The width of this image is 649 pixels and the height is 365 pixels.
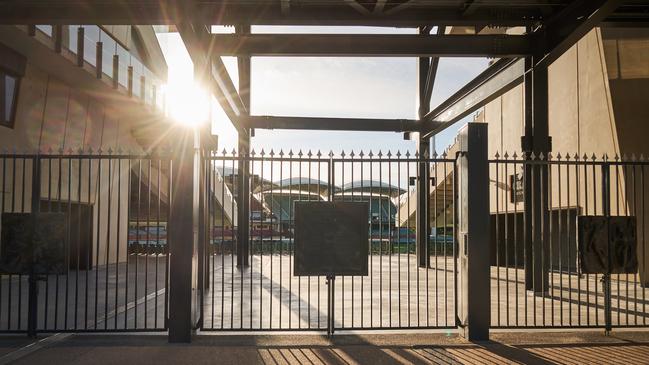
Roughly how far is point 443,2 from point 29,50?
39.2 ft

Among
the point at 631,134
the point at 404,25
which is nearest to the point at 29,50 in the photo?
the point at 404,25

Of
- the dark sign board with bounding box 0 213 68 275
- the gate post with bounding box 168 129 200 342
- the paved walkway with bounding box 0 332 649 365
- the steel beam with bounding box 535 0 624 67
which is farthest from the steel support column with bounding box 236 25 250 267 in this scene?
the paved walkway with bounding box 0 332 649 365

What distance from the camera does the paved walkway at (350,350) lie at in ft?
23.3

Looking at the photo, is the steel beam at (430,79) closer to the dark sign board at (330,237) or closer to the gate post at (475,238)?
the gate post at (475,238)

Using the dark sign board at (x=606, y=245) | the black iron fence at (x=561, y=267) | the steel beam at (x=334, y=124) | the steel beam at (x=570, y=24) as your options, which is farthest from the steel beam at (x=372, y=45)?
the steel beam at (x=334, y=124)

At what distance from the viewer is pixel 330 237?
28.3 feet

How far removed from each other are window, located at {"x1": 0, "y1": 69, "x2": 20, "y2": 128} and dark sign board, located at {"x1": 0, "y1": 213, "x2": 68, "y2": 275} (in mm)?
9279

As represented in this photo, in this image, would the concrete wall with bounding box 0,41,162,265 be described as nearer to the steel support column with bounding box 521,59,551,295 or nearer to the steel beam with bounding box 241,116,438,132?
the steel beam with bounding box 241,116,438,132

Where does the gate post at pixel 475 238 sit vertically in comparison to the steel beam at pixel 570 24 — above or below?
below

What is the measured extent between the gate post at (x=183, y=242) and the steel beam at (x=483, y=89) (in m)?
8.75

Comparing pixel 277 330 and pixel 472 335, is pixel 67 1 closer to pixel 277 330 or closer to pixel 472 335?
pixel 277 330

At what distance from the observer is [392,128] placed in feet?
74.0

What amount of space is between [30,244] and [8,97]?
33.2 feet

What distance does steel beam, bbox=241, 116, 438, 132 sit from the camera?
21.5 m
